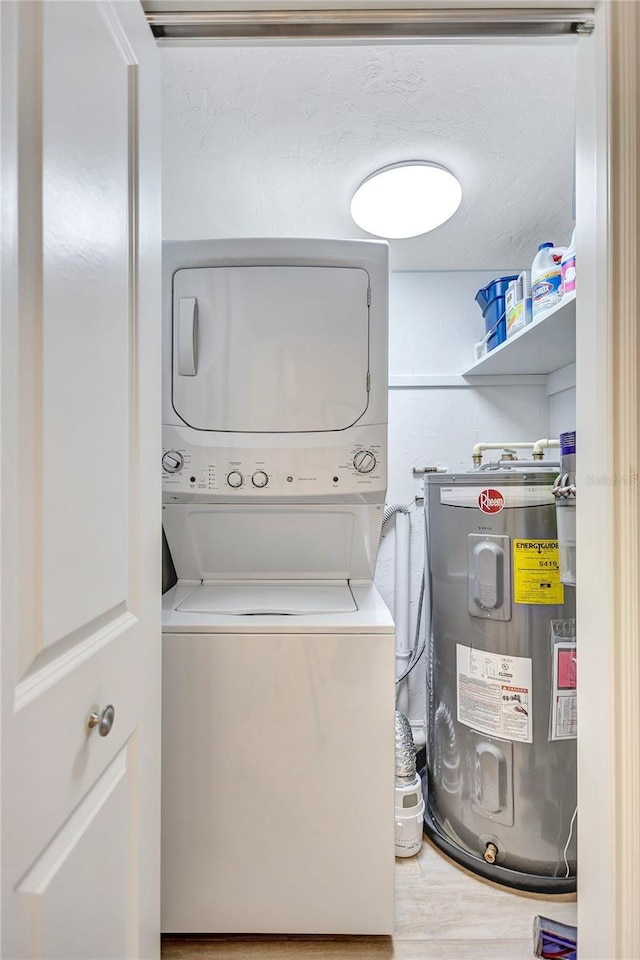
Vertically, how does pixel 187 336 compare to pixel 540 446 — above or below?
above

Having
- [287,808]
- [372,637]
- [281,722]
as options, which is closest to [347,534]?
[372,637]

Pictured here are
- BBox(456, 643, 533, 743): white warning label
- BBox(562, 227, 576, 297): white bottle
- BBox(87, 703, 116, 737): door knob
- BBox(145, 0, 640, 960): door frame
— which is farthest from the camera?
BBox(456, 643, 533, 743): white warning label

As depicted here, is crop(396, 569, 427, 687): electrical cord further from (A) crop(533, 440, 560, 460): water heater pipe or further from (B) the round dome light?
(B) the round dome light

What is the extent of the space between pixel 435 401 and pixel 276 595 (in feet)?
4.18

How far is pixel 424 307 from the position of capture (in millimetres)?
2246

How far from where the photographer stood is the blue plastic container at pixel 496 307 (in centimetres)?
192

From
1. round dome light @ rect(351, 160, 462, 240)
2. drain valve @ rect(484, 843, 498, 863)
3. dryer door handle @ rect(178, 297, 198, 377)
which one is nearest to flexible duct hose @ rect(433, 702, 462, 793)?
drain valve @ rect(484, 843, 498, 863)

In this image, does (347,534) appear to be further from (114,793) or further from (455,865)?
(455,865)

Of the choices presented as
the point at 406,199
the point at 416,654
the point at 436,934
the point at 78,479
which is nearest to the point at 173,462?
the point at 78,479

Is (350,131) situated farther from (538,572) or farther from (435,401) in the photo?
(538,572)

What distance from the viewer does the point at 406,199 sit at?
Answer: 1614 millimetres

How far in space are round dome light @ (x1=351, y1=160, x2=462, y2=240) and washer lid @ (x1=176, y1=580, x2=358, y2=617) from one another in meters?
1.34

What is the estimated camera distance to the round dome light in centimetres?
151

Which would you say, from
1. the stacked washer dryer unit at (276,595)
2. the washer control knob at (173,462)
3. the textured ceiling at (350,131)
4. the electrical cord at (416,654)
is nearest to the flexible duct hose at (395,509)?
the electrical cord at (416,654)
